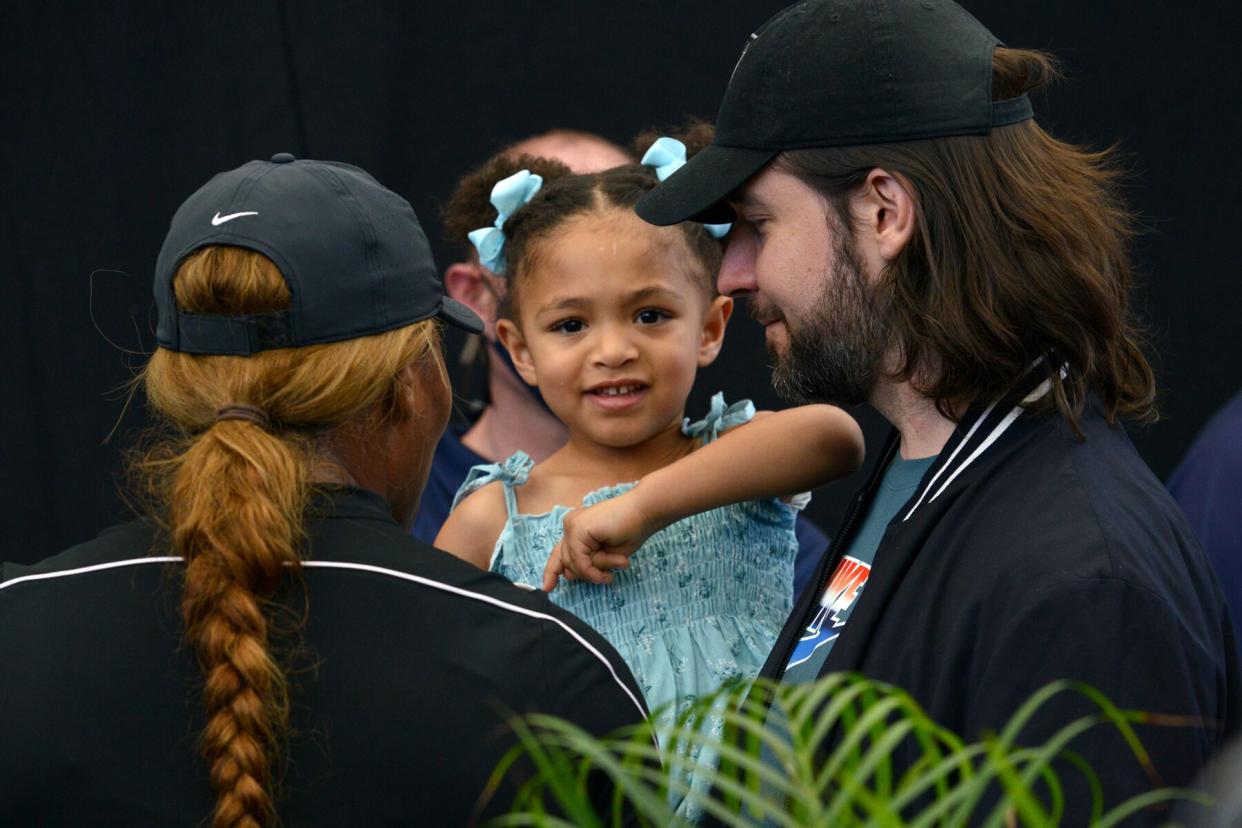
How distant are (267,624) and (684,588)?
98 centimetres

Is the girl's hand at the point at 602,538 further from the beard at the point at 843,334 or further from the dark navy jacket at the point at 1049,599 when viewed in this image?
the dark navy jacket at the point at 1049,599

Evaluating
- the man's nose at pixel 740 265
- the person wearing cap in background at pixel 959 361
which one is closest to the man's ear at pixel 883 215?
the person wearing cap in background at pixel 959 361

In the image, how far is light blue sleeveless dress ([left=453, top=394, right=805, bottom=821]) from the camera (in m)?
2.20

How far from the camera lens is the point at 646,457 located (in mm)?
2410

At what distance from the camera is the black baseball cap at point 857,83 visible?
1.72 m

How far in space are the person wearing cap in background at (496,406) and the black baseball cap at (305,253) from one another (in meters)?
1.39

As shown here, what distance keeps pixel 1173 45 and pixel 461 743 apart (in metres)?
2.78

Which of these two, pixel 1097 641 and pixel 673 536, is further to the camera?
pixel 673 536

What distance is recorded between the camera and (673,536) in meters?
2.30

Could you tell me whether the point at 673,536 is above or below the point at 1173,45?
below

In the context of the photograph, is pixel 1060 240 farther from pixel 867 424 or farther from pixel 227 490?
pixel 867 424

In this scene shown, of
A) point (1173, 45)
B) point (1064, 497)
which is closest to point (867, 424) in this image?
point (1173, 45)

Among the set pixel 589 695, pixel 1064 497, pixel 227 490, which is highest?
pixel 227 490

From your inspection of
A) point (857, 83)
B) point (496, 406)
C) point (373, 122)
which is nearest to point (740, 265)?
point (857, 83)
